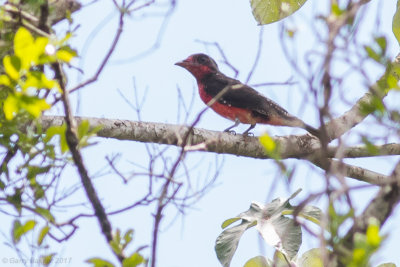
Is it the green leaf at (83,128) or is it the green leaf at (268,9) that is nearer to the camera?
the green leaf at (83,128)

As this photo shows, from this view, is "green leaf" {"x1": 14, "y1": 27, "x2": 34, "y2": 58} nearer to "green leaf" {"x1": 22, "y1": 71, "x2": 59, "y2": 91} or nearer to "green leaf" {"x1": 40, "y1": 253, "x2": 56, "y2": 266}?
"green leaf" {"x1": 22, "y1": 71, "x2": 59, "y2": 91}

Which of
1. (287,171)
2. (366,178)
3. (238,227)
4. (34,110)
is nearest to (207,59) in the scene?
(366,178)

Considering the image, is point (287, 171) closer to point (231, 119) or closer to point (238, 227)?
point (238, 227)

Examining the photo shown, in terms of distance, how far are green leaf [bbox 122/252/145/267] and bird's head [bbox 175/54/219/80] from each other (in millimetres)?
5038

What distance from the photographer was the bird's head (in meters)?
7.64

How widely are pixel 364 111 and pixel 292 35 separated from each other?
303 mm

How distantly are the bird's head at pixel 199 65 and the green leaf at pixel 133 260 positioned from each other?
504 cm

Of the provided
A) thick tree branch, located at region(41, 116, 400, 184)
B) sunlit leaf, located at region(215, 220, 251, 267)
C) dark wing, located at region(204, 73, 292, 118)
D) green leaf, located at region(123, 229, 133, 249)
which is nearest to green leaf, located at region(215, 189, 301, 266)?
sunlit leaf, located at region(215, 220, 251, 267)

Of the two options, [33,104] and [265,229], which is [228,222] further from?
[33,104]

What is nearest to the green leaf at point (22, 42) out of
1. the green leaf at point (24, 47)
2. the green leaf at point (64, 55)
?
the green leaf at point (24, 47)

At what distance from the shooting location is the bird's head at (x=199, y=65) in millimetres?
7637

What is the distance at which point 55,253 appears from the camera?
9.49 feet

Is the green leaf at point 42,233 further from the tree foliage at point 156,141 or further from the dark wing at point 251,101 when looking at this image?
the dark wing at point 251,101

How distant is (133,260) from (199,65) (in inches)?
205
